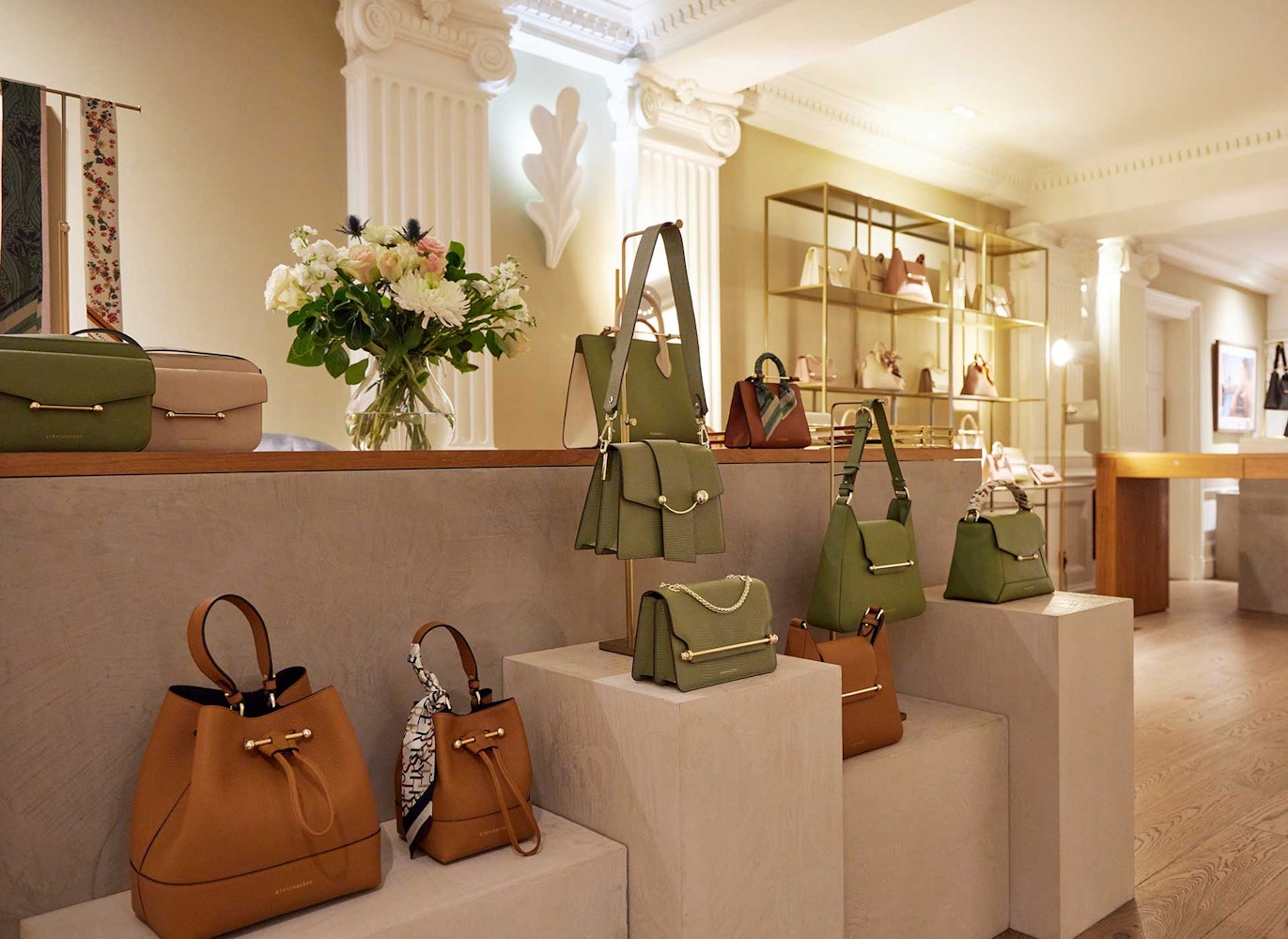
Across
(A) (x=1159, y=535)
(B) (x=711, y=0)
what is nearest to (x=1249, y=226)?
(A) (x=1159, y=535)

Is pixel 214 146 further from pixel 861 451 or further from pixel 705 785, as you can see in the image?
pixel 705 785

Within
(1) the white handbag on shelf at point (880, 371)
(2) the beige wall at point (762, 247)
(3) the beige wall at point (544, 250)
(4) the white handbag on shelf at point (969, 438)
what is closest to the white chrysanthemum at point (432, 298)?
(3) the beige wall at point (544, 250)

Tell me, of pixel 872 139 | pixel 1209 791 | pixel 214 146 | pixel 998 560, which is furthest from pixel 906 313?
pixel 214 146

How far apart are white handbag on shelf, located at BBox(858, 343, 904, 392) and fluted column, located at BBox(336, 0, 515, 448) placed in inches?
95.1

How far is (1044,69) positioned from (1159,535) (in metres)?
3.35

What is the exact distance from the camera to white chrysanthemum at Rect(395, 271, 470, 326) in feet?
5.82

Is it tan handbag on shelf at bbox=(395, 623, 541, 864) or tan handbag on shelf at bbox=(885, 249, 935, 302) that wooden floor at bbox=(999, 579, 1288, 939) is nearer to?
tan handbag on shelf at bbox=(395, 623, 541, 864)

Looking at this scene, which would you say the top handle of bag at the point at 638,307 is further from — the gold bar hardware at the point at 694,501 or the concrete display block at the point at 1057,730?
the concrete display block at the point at 1057,730

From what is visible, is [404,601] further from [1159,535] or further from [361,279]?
[1159,535]

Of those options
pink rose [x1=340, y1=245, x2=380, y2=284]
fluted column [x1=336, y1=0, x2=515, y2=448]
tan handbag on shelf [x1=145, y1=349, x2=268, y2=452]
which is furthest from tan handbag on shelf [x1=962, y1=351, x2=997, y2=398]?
tan handbag on shelf [x1=145, y1=349, x2=268, y2=452]

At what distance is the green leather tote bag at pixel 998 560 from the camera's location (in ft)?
7.67

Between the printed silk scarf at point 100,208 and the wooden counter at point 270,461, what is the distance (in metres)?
1.22

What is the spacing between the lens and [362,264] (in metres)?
1.78

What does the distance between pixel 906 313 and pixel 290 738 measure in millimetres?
5243
